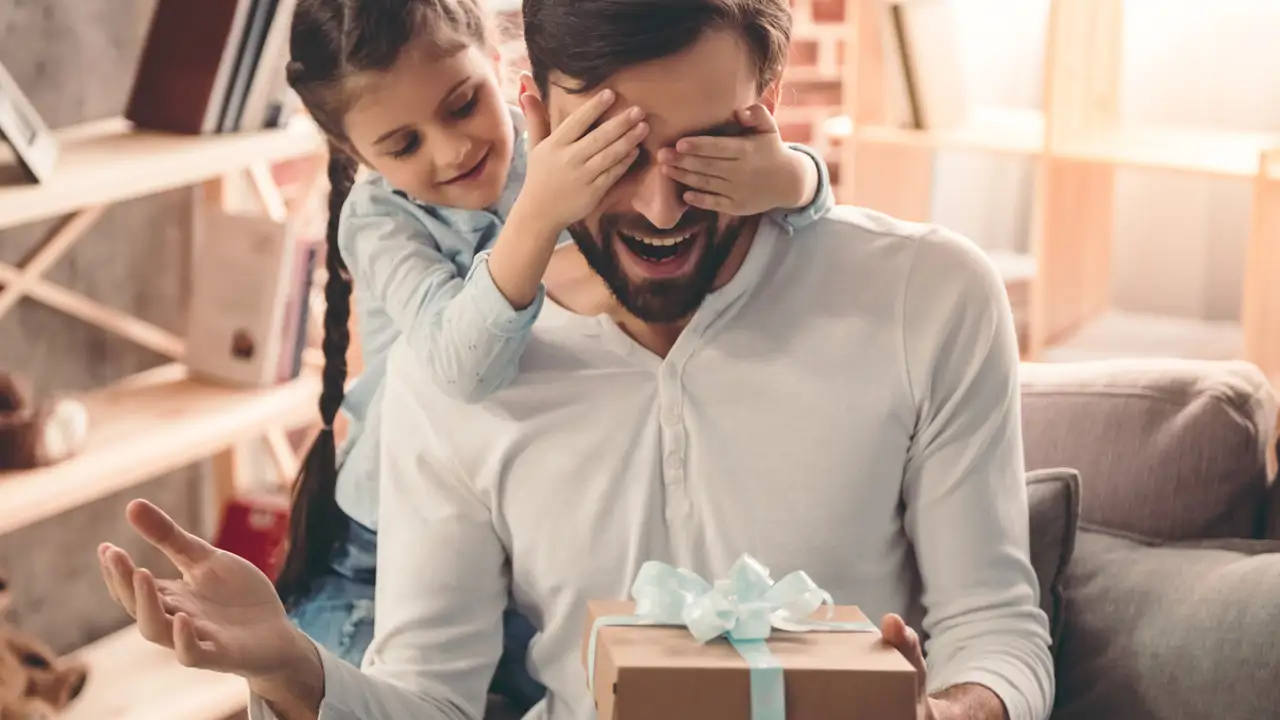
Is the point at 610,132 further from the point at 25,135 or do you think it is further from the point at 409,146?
the point at 25,135

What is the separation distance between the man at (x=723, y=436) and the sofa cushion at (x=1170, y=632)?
100mm

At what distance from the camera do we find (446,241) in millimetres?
1621

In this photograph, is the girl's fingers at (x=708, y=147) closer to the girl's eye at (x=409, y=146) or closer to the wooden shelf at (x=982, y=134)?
the girl's eye at (x=409, y=146)

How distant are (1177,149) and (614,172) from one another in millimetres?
1829

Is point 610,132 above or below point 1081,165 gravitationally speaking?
above

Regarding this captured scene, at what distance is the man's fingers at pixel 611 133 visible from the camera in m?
1.21

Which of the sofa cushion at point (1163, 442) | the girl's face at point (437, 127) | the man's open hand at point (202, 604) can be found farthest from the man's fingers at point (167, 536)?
the sofa cushion at point (1163, 442)

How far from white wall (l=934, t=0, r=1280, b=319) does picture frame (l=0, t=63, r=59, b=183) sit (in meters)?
1.87

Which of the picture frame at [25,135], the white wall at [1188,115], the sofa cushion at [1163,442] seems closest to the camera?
the sofa cushion at [1163,442]

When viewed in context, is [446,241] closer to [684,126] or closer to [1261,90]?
[684,126]

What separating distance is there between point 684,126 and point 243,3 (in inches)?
49.8

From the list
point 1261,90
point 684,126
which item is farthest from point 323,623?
point 1261,90

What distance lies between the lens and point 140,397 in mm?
2471

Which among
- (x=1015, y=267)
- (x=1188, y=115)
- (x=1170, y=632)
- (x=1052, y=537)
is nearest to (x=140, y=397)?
(x=1052, y=537)
